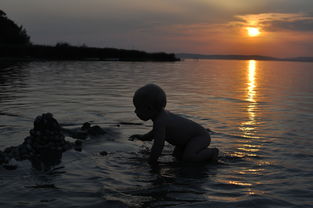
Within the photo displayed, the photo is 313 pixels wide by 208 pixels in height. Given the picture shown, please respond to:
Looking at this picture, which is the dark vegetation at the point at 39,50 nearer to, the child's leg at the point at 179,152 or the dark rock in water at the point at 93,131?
the dark rock in water at the point at 93,131

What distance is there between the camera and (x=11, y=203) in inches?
132

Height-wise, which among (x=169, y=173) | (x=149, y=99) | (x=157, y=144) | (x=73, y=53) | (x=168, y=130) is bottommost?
(x=169, y=173)

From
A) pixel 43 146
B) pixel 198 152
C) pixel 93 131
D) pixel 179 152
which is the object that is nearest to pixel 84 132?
pixel 93 131

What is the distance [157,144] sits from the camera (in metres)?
4.79

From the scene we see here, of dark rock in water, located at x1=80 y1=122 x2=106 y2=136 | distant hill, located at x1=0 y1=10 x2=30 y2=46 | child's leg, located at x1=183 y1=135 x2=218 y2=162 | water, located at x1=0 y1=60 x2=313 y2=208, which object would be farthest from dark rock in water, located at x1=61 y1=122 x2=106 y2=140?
distant hill, located at x1=0 y1=10 x2=30 y2=46

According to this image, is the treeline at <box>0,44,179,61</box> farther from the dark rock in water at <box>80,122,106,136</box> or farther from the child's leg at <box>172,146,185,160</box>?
the child's leg at <box>172,146,185,160</box>

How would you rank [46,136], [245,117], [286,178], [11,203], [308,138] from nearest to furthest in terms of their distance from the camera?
[11,203], [286,178], [46,136], [308,138], [245,117]

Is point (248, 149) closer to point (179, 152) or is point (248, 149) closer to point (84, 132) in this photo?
point (179, 152)

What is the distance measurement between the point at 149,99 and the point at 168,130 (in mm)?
586

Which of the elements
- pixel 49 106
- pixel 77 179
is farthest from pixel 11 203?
pixel 49 106

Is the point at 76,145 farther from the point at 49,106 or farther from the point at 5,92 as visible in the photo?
the point at 5,92

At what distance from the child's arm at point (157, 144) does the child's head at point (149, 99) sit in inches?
10.0

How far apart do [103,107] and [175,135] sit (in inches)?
219

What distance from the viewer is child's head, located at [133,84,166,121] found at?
471cm
